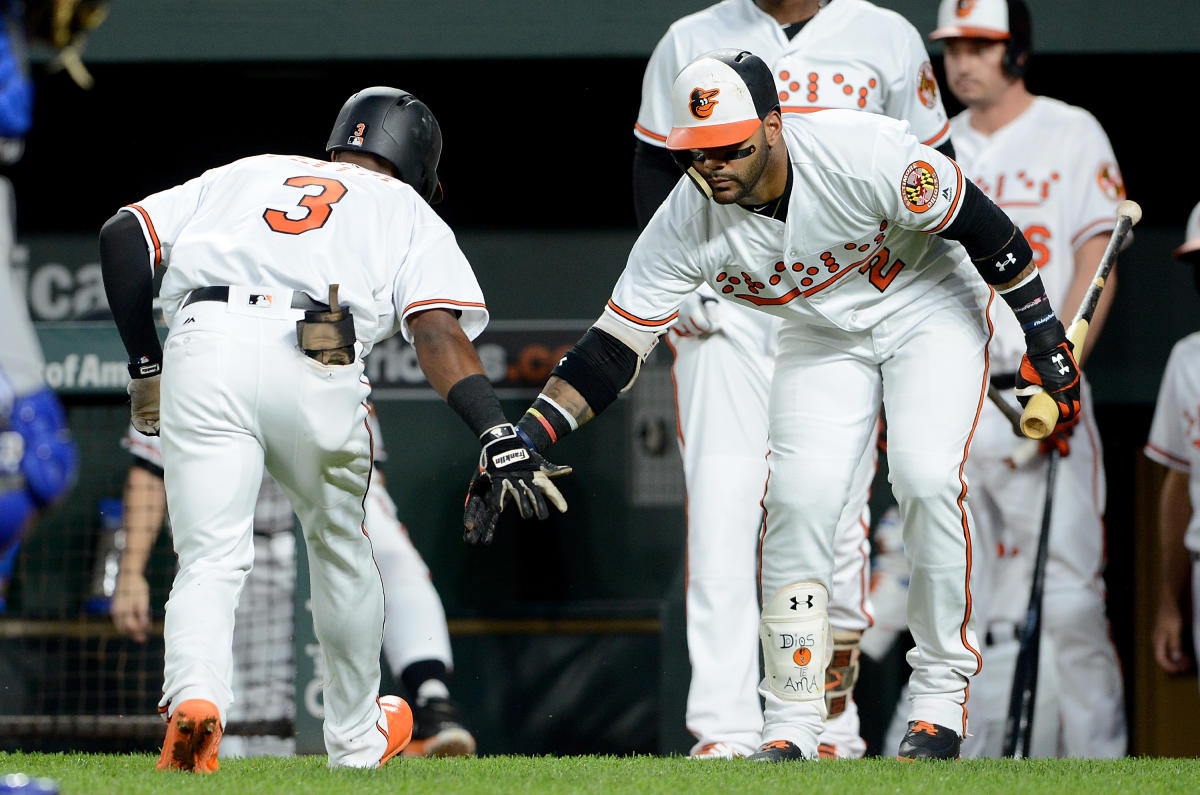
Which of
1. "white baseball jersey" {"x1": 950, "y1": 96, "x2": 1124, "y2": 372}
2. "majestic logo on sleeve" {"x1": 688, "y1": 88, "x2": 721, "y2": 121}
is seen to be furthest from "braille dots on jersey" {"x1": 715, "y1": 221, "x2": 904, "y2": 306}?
"white baseball jersey" {"x1": 950, "y1": 96, "x2": 1124, "y2": 372}

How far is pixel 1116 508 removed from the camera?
238 inches

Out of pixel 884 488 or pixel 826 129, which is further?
pixel 884 488

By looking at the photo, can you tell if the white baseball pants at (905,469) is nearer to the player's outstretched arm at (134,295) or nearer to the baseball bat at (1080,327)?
the baseball bat at (1080,327)

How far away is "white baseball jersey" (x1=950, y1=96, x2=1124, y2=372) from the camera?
16.9 ft

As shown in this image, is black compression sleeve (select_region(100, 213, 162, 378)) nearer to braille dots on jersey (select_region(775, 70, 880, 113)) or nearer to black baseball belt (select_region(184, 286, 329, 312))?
black baseball belt (select_region(184, 286, 329, 312))

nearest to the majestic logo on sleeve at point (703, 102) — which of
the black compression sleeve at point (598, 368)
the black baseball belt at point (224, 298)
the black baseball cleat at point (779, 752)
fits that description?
the black compression sleeve at point (598, 368)

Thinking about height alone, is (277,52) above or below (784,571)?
above

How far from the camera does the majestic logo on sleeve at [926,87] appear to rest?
4.51 metres

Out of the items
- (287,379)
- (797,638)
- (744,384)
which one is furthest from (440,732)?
(287,379)

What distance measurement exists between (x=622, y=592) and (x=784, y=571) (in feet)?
7.74

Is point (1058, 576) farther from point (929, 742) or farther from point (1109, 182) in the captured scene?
point (929, 742)

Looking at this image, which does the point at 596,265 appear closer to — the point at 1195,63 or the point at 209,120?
the point at 209,120

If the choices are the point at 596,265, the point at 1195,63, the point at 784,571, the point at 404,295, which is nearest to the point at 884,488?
the point at 596,265

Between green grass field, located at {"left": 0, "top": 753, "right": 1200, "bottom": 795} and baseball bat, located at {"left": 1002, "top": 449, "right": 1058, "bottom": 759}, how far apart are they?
111cm
